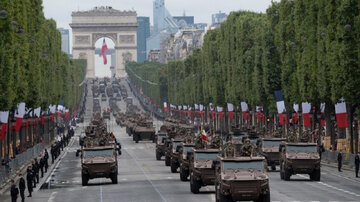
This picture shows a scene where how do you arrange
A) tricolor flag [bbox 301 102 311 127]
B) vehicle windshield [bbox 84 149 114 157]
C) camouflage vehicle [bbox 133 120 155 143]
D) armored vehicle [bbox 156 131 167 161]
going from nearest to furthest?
vehicle windshield [bbox 84 149 114 157] → armored vehicle [bbox 156 131 167 161] → tricolor flag [bbox 301 102 311 127] → camouflage vehicle [bbox 133 120 155 143]

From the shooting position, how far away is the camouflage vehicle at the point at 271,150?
212 ft

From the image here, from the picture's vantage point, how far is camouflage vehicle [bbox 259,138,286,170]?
64.6 meters

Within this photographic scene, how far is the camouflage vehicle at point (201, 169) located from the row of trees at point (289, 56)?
1656cm

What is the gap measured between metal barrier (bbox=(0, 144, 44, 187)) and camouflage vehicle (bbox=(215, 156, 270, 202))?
20963 mm

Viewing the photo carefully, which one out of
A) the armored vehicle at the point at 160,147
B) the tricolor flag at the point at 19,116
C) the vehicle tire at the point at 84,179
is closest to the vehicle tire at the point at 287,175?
the vehicle tire at the point at 84,179

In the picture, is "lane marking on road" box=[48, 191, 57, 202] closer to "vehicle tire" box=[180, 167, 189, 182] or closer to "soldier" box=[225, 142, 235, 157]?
"vehicle tire" box=[180, 167, 189, 182]

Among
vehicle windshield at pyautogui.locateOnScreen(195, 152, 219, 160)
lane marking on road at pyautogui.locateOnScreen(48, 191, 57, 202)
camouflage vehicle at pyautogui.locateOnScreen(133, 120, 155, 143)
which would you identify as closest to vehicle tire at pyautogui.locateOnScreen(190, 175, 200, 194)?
vehicle windshield at pyautogui.locateOnScreen(195, 152, 219, 160)

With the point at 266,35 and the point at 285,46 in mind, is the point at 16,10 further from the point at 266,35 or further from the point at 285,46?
the point at 266,35

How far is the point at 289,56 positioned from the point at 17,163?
3140cm

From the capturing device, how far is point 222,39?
478 ft

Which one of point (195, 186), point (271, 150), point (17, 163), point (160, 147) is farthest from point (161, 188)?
point (160, 147)

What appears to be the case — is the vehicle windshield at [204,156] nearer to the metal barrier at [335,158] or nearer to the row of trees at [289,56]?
the row of trees at [289,56]

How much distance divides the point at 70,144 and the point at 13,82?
65807mm

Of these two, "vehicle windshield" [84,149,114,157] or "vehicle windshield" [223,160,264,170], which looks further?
"vehicle windshield" [84,149,114,157]
